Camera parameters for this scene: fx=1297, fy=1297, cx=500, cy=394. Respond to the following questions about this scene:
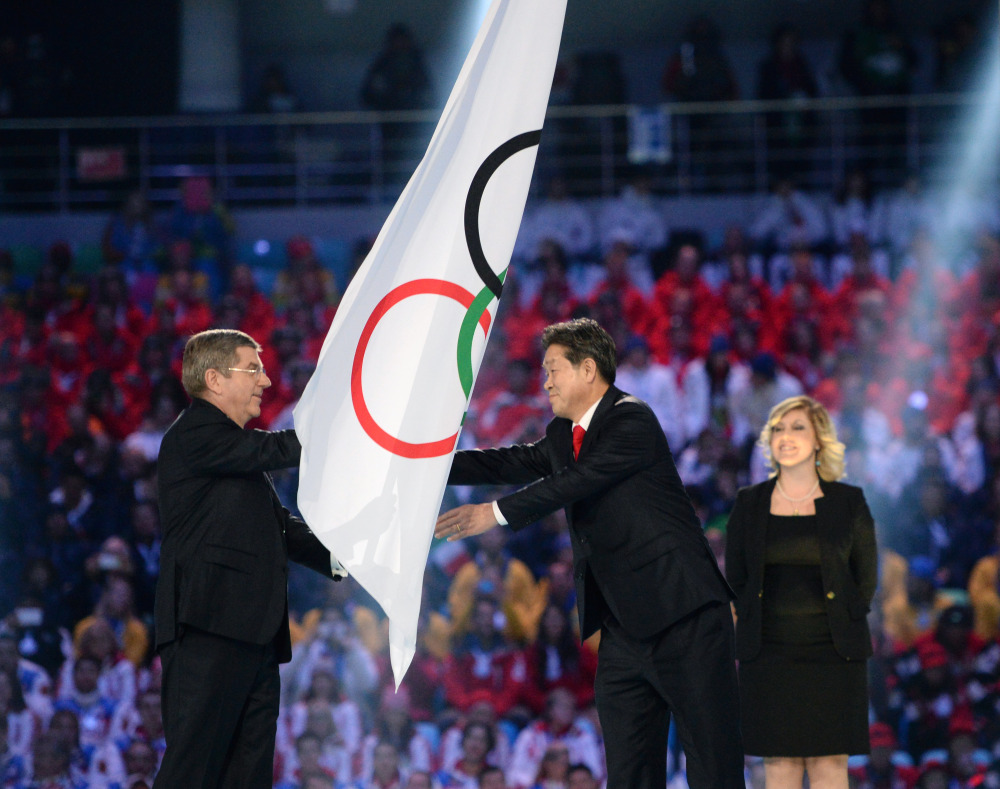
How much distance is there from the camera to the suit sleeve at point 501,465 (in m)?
3.69

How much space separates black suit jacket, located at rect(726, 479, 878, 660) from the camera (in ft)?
12.7

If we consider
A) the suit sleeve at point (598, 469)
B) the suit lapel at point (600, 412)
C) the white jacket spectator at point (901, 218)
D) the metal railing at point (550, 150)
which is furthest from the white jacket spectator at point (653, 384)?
the suit sleeve at point (598, 469)

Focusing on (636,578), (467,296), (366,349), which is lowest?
(636,578)

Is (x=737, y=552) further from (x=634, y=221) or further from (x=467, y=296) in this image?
(x=634, y=221)

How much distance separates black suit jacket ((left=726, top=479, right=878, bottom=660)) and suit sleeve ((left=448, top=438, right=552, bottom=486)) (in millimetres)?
698

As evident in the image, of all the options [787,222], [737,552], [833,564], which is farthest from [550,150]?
[833,564]

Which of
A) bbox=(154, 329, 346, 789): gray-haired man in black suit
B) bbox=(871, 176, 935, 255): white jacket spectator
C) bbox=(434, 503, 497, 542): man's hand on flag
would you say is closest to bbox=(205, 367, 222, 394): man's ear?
bbox=(154, 329, 346, 789): gray-haired man in black suit

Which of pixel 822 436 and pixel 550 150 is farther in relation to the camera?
pixel 550 150

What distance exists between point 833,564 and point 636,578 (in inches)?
34.3

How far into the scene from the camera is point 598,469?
10.8ft

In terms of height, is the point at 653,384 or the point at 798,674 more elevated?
the point at 653,384

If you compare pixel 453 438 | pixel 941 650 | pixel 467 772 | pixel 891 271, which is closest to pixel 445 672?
pixel 467 772

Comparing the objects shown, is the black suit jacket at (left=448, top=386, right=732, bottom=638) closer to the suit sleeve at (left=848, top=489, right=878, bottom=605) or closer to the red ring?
the red ring

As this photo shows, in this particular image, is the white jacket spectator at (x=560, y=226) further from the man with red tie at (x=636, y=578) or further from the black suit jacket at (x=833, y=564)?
the man with red tie at (x=636, y=578)
